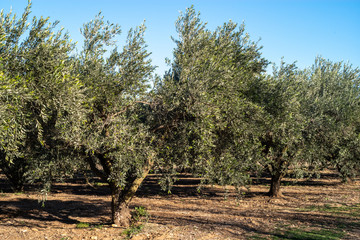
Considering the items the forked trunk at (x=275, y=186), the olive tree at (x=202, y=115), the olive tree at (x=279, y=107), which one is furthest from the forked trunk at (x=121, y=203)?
the forked trunk at (x=275, y=186)

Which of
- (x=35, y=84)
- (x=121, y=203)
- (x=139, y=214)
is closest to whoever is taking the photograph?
(x=35, y=84)

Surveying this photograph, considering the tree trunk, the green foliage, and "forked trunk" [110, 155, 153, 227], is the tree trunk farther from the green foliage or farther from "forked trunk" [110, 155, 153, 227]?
the green foliage

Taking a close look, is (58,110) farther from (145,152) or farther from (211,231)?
(211,231)

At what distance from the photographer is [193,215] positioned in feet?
63.7

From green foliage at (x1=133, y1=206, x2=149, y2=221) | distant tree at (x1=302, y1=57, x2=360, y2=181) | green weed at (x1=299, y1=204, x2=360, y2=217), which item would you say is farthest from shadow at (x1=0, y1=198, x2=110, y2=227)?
distant tree at (x1=302, y1=57, x2=360, y2=181)

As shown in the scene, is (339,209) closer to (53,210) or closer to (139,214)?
(139,214)

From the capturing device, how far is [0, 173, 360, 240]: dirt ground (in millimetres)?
14695

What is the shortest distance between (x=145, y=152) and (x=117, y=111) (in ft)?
7.74

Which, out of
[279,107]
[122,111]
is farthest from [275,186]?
[122,111]

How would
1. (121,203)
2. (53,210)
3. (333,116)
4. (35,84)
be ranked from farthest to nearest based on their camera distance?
(333,116), (53,210), (121,203), (35,84)

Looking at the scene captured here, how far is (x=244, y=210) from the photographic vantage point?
21219mm

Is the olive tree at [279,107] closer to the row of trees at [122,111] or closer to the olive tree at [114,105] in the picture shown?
the row of trees at [122,111]


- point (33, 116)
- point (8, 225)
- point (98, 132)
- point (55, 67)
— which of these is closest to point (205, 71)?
point (98, 132)

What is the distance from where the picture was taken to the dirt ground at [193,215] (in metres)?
14.7
